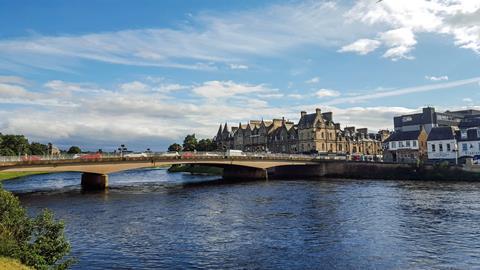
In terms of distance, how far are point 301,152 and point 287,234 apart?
402ft

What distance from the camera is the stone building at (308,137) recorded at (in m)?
152

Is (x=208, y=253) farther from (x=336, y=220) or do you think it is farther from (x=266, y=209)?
(x=266, y=209)

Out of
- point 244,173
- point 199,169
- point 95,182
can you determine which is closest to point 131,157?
point 95,182

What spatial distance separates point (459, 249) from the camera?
27.3 m

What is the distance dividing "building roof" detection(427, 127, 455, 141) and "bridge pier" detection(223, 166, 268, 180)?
44.1 metres

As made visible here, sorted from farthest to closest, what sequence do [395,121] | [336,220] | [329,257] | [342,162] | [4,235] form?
[395,121] → [342,162] → [336,220] → [329,257] → [4,235]

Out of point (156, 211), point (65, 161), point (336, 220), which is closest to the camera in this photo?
point (336, 220)

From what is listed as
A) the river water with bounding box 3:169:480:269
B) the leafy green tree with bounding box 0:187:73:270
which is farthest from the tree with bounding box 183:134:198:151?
the leafy green tree with bounding box 0:187:73:270

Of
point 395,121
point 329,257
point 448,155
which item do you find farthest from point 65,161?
point 395,121

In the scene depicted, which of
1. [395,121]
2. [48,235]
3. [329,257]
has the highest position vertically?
[395,121]

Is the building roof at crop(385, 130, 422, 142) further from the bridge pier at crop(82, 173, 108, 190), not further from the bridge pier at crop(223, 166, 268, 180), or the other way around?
the bridge pier at crop(82, 173, 108, 190)

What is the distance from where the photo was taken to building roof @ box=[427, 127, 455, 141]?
10193 cm

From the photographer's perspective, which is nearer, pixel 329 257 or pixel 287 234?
pixel 329 257

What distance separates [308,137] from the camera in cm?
15262
